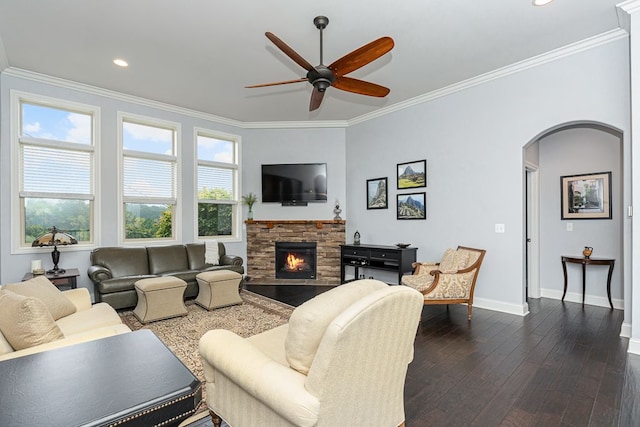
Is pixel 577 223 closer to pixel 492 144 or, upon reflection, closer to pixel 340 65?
pixel 492 144

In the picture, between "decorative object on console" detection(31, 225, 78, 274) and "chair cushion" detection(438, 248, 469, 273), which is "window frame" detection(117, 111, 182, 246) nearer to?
"decorative object on console" detection(31, 225, 78, 274)

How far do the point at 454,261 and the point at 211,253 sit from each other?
393cm

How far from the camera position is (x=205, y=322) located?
3.80 meters

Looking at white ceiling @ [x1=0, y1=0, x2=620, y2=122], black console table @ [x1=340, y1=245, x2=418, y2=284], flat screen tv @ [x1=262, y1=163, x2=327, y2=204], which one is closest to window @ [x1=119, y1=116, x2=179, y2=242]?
white ceiling @ [x1=0, y1=0, x2=620, y2=122]

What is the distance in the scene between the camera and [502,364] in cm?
272

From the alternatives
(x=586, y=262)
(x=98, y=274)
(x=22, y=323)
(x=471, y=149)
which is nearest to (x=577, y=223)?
(x=586, y=262)

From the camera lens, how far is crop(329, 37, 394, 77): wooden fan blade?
8.19 feet

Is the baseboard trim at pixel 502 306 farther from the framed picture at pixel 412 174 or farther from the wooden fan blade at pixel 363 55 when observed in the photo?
the wooden fan blade at pixel 363 55

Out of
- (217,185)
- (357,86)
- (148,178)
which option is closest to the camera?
(357,86)

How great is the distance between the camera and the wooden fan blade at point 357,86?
10.1 feet

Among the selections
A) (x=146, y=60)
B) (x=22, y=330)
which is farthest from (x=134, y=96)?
(x=22, y=330)

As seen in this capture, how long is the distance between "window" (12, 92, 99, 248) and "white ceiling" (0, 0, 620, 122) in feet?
1.77

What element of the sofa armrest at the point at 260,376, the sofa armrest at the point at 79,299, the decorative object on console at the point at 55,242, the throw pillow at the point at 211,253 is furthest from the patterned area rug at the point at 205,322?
the sofa armrest at the point at 260,376

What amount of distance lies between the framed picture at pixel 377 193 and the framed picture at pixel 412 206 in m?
0.30
